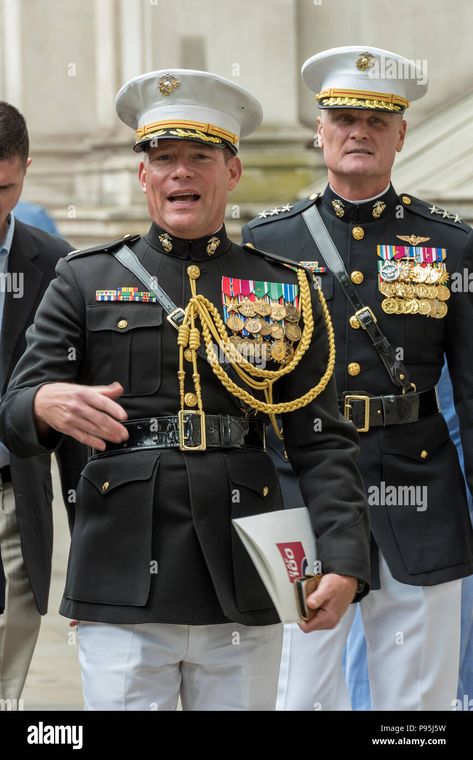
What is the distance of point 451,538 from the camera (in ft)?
15.9

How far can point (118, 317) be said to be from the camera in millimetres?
3736

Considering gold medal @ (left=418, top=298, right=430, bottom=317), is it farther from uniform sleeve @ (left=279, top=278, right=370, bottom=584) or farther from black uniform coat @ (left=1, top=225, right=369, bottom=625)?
black uniform coat @ (left=1, top=225, right=369, bottom=625)

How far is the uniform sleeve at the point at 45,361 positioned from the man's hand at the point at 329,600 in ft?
1.96

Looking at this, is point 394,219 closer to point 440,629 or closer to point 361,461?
point 361,461

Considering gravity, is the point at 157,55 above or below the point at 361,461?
above

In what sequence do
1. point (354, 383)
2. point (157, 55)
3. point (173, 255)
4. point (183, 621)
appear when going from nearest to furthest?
point (183, 621) < point (173, 255) < point (354, 383) < point (157, 55)

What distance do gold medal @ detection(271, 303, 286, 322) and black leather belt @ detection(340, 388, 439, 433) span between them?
2.94 ft

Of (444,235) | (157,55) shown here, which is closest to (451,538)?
(444,235)

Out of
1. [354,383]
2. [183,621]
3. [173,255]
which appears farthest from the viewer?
[354,383]

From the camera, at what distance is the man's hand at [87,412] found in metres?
3.42

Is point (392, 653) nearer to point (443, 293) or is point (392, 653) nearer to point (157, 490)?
point (443, 293)

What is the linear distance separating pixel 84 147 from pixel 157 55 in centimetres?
98

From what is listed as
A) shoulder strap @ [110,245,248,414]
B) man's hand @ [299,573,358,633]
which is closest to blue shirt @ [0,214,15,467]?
shoulder strap @ [110,245,248,414]

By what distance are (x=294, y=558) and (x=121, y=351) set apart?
1.83 ft
